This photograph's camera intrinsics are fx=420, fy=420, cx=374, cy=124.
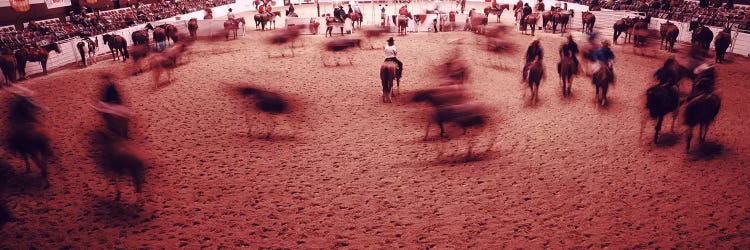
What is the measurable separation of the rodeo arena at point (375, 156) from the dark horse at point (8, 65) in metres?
0.07

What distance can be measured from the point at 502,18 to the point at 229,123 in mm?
27279

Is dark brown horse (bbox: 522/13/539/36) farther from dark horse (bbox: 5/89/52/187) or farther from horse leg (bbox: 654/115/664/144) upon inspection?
dark horse (bbox: 5/89/52/187)

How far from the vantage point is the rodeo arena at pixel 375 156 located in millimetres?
6566

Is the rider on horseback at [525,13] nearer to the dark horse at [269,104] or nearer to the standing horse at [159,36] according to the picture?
the dark horse at [269,104]

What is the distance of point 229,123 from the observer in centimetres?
1123

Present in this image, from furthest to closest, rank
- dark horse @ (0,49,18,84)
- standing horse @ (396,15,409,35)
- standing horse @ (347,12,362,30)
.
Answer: standing horse @ (347,12,362,30)
standing horse @ (396,15,409,35)
dark horse @ (0,49,18,84)

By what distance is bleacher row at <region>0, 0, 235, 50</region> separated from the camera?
19.3 metres

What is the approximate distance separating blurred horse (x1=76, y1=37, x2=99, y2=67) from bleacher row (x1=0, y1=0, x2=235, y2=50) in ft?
7.16

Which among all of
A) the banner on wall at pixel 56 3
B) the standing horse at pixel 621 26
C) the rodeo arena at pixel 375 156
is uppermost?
the banner on wall at pixel 56 3

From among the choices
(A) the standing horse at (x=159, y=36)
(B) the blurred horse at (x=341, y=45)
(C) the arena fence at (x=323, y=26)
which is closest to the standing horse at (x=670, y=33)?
(C) the arena fence at (x=323, y=26)

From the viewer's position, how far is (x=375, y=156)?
361 inches

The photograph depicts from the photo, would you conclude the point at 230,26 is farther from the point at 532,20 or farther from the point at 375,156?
the point at 375,156

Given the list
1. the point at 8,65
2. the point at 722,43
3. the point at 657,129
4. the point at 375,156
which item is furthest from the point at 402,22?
the point at 8,65

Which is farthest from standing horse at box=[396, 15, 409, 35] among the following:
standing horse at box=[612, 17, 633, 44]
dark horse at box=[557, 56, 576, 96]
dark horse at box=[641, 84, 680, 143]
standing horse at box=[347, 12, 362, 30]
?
dark horse at box=[641, 84, 680, 143]
